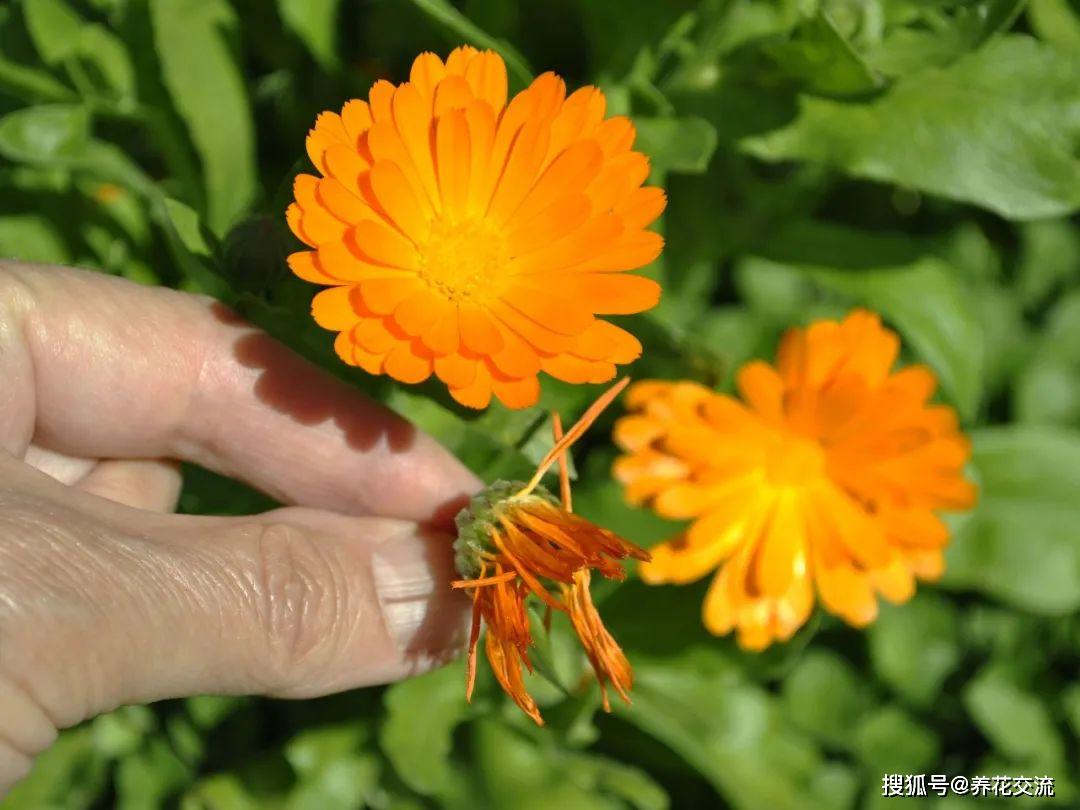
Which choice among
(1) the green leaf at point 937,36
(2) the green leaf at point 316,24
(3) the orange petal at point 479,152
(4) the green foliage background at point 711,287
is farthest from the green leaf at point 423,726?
(1) the green leaf at point 937,36

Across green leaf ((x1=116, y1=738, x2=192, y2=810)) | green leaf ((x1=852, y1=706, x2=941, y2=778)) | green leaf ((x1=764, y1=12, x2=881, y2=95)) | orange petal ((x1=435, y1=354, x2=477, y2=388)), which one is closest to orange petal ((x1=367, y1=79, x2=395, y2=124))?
orange petal ((x1=435, y1=354, x2=477, y2=388))

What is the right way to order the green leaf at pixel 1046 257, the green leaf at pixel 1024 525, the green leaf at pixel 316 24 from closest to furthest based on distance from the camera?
the green leaf at pixel 316 24 < the green leaf at pixel 1024 525 < the green leaf at pixel 1046 257

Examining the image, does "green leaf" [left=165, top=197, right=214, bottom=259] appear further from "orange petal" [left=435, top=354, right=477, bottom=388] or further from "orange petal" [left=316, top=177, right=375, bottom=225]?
"orange petal" [left=435, top=354, right=477, bottom=388]

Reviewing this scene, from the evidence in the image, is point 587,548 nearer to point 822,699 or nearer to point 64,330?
point 64,330

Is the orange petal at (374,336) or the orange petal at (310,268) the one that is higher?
the orange petal at (310,268)

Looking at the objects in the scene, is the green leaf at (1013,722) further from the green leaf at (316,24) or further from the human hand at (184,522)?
the green leaf at (316,24)

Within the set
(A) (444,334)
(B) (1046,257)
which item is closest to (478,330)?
(A) (444,334)
